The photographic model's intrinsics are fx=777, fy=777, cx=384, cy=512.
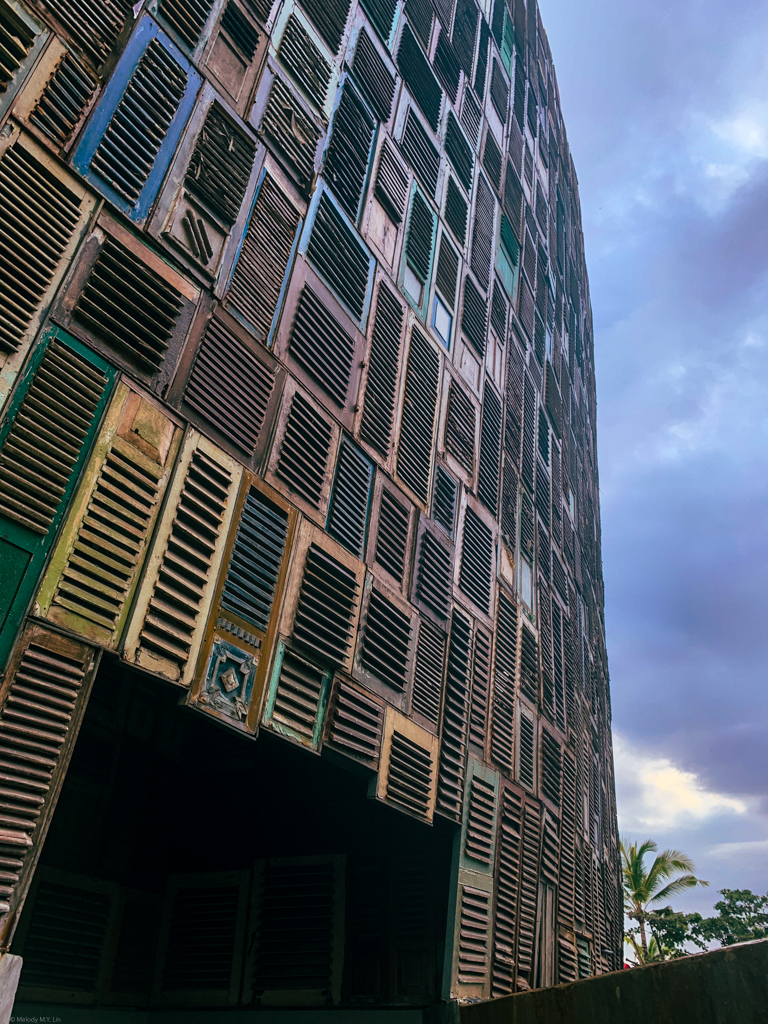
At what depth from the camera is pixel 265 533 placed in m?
7.94

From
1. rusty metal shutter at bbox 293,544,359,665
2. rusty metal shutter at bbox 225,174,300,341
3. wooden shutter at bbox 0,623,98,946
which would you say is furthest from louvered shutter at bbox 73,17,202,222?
wooden shutter at bbox 0,623,98,946

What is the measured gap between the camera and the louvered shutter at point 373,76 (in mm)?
12062

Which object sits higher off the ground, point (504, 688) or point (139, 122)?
point (139, 122)

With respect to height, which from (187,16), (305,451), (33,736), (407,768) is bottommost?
(33,736)

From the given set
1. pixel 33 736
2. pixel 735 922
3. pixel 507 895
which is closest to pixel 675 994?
pixel 507 895

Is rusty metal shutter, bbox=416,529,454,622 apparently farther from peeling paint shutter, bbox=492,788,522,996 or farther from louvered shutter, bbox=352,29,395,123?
louvered shutter, bbox=352,29,395,123

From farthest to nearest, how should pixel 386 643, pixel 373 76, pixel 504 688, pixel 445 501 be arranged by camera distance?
pixel 504 688 → pixel 373 76 → pixel 445 501 → pixel 386 643

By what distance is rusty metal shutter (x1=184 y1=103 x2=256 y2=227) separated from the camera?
828cm

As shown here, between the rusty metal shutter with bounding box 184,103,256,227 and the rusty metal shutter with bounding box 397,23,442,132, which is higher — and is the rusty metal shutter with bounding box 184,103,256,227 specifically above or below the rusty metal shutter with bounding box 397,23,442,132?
below

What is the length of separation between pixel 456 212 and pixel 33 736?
41.5 ft

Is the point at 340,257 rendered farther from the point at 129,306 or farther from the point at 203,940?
the point at 203,940

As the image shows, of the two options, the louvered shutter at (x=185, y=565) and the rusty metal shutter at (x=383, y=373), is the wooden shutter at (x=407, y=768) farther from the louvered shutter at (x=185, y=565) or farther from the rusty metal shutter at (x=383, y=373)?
the rusty metal shutter at (x=383, y=373)

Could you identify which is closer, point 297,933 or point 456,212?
point 297,933

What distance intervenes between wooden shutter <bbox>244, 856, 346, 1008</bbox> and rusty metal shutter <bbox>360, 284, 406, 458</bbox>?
590 cm
